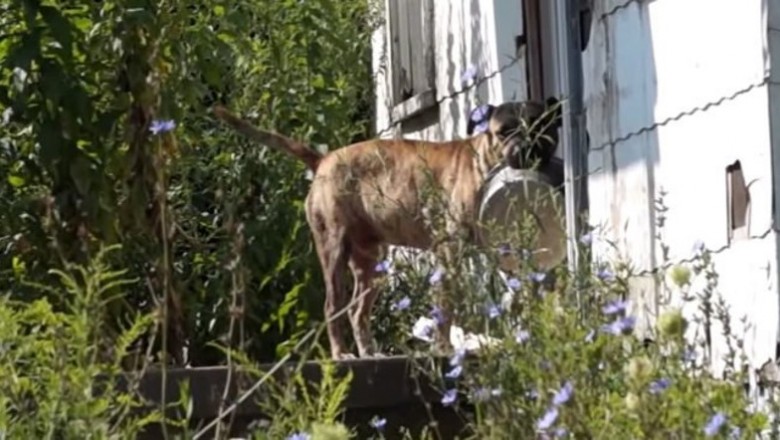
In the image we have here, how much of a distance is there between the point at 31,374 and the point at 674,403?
4.73 ft

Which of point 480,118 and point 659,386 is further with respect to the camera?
point 480,118

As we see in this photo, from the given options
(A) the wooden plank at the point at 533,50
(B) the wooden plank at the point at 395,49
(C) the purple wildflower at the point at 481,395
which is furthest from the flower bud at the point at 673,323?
(B) the wooden plank at the point at 395,49

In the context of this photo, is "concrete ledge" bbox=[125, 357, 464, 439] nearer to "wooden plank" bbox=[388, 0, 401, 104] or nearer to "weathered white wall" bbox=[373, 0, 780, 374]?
"weathered white wall" bbox=[373, 0, 780, 374]

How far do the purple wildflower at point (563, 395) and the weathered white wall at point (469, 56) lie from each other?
4121mm

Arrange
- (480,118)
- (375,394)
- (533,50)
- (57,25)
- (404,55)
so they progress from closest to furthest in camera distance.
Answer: (375,394) < (480,118) < (57,25) < (533,50) < (404,55)

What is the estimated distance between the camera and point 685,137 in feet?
17.8

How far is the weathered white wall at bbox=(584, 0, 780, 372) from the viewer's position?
15.6 feet

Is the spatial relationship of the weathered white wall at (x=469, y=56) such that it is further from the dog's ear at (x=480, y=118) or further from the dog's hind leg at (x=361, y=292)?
the dog's hind leg at (x=361, y=292)

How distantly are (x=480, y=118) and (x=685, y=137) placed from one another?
81 cm

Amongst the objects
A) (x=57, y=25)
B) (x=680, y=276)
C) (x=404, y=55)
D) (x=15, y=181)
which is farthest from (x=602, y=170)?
(x=404, y=55)

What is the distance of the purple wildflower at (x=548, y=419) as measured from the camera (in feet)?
10.3

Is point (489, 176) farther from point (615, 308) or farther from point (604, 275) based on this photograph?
point (615, 308)

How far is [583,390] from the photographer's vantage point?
3443 mm

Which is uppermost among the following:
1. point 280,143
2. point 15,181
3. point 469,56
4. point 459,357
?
point 469,56
